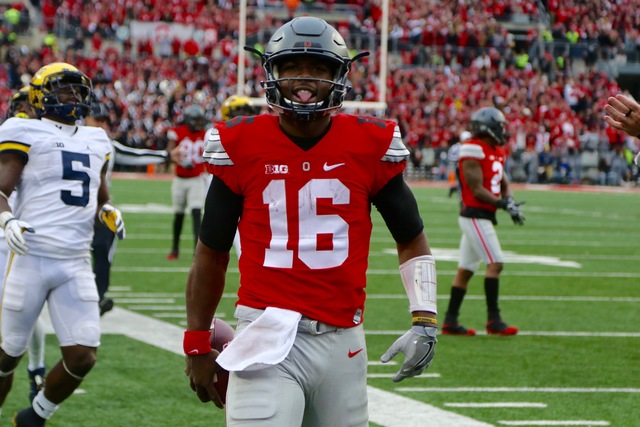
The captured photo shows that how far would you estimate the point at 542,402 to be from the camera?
20.7 ft

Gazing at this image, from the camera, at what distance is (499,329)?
867 centimetres

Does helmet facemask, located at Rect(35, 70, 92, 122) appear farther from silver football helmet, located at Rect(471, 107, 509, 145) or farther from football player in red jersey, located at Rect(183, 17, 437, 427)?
silver football helmet, located at Rect(471, 107, 509, 145)

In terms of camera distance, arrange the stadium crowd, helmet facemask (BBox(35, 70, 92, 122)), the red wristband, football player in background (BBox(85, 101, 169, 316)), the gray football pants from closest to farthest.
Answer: the gray football pants
the red wristband
helmet facemask (BBox(35, 70, 92, 122))
football player in background (BBox(85, 101, 169, 316))
the stadium crowd

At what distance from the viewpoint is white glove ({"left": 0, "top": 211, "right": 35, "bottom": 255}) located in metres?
5.01

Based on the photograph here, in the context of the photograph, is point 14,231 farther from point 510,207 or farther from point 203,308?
point 510,207

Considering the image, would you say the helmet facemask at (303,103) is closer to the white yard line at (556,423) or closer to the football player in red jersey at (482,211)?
the white yard line at (556,423)

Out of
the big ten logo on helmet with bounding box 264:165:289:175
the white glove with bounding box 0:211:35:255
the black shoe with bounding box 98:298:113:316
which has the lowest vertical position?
the black shoe with bounding box 98:298:113:316

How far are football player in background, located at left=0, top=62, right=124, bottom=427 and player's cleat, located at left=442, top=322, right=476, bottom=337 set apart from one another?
3.78 metres

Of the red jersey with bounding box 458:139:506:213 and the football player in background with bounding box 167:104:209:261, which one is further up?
the red jersey with bounding box 458:139:506:213

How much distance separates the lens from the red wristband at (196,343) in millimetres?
3529

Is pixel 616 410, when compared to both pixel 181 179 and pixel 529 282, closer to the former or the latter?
pixel 529 282

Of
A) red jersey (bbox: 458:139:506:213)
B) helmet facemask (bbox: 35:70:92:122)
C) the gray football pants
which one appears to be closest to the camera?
the gray football pants

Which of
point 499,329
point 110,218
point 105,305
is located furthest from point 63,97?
point 499,329

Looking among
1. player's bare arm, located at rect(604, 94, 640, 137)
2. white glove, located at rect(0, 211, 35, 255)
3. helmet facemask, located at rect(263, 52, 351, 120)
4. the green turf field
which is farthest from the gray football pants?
the green turf field
